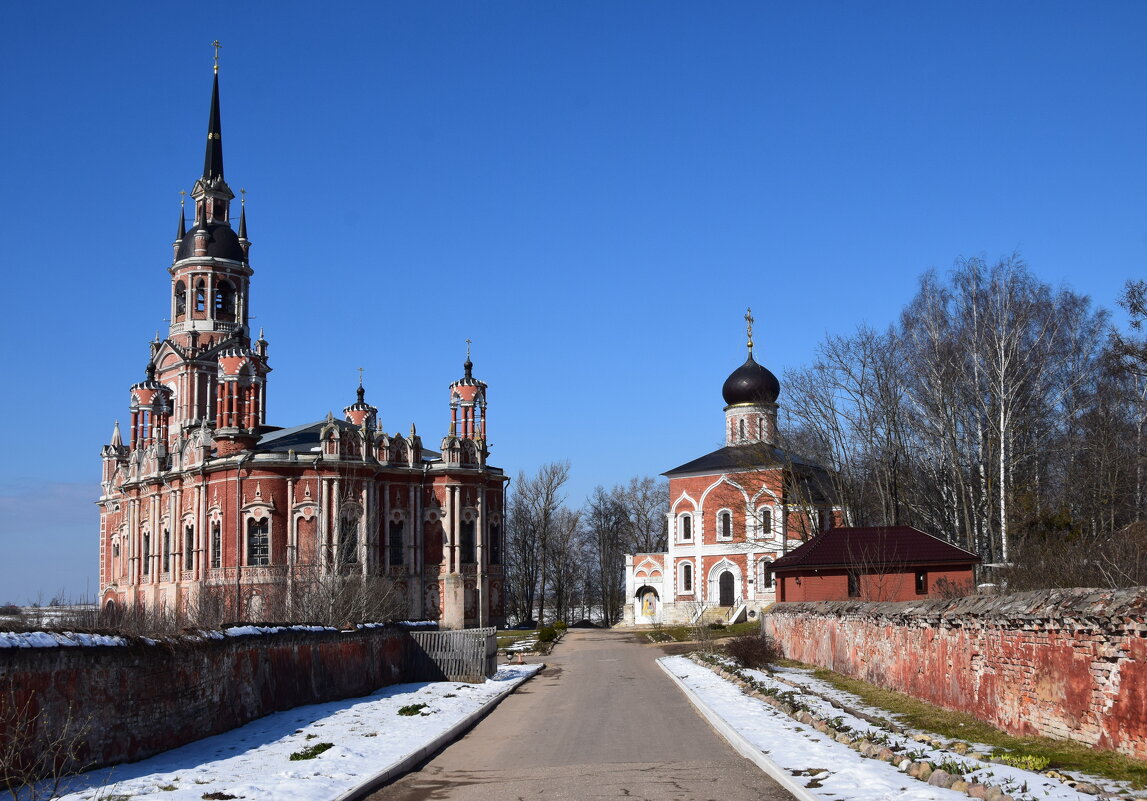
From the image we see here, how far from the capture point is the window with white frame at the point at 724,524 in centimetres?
6294

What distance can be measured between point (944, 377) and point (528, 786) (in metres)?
29.7

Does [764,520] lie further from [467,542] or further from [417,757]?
[417,757]

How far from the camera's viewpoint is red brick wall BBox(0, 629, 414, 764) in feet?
37.6

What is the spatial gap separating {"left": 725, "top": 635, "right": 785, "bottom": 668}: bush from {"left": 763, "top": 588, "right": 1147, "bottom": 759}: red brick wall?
23.4 ft

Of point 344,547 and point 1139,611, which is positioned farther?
point 344,547

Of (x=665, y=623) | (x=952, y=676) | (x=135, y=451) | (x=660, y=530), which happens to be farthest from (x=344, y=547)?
(x=660, y=530)

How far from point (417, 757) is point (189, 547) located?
138 feet

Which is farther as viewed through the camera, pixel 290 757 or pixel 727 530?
pixel 727 530

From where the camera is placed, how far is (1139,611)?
1109 centimetres

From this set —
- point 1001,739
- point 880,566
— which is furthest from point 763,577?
point 1001,739

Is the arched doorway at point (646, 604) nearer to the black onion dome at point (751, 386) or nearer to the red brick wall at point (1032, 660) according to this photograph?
the black onion dome at point (751, 386)

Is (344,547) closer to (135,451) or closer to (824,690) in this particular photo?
(135,451)

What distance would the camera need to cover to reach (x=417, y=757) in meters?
14.1

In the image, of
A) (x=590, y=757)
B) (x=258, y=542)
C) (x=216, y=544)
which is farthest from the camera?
(x=216, y=544)
